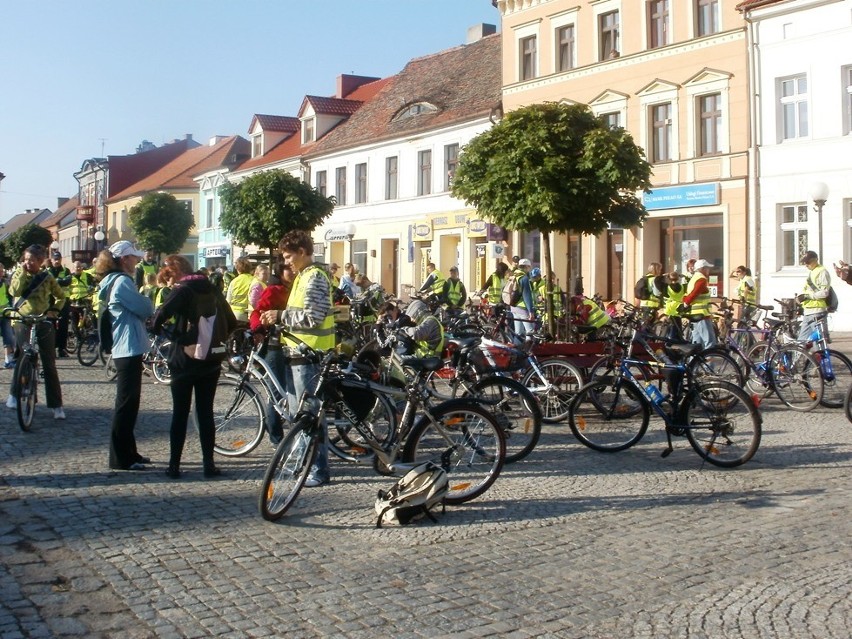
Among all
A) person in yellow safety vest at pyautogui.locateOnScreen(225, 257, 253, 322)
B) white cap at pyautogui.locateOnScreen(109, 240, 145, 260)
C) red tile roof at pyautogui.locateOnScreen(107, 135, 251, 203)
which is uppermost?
red tile roof at pyautogui.locateOnScreen(107, 135, 251, 203)

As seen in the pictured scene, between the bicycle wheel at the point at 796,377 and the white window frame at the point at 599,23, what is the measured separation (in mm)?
21769

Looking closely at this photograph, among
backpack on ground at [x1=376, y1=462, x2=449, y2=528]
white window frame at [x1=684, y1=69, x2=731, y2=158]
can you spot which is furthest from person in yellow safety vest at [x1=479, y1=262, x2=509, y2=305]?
backpack on ground at [x1=376, y1=462, x2=449, y2=528]

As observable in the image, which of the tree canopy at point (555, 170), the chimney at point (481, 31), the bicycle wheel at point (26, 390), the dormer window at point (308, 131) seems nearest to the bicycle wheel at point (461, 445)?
the bicycle wheel at point (26, 390)

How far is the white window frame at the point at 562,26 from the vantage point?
111 ft

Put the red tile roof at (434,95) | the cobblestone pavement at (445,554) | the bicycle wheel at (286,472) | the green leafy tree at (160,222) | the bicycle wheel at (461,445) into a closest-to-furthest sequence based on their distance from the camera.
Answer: the cobblestone pavement at (445,554)
the bicycle wheel at (286,472)
the bicycle wheel at (461,445)
the red tile roof at (434,95)
the green leafy tree at (160,222)

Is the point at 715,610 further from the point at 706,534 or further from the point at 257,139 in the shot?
the point at 257,139

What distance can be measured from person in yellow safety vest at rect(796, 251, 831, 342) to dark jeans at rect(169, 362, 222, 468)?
8562mm

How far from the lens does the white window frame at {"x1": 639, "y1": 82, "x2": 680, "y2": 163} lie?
1192 inches

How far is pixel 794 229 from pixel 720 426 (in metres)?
20.3

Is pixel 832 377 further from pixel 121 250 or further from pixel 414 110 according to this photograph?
pixel 414 110

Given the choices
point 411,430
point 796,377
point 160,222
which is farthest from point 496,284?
point 160,222

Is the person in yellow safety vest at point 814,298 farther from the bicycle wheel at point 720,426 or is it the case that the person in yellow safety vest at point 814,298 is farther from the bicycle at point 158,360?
the bicycle at point 158,360

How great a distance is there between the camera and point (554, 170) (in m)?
15.6

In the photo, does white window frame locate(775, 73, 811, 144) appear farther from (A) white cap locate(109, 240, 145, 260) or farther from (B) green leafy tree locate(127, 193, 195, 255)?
(B) green leafy tree locate(127, 193, 195, 255)
